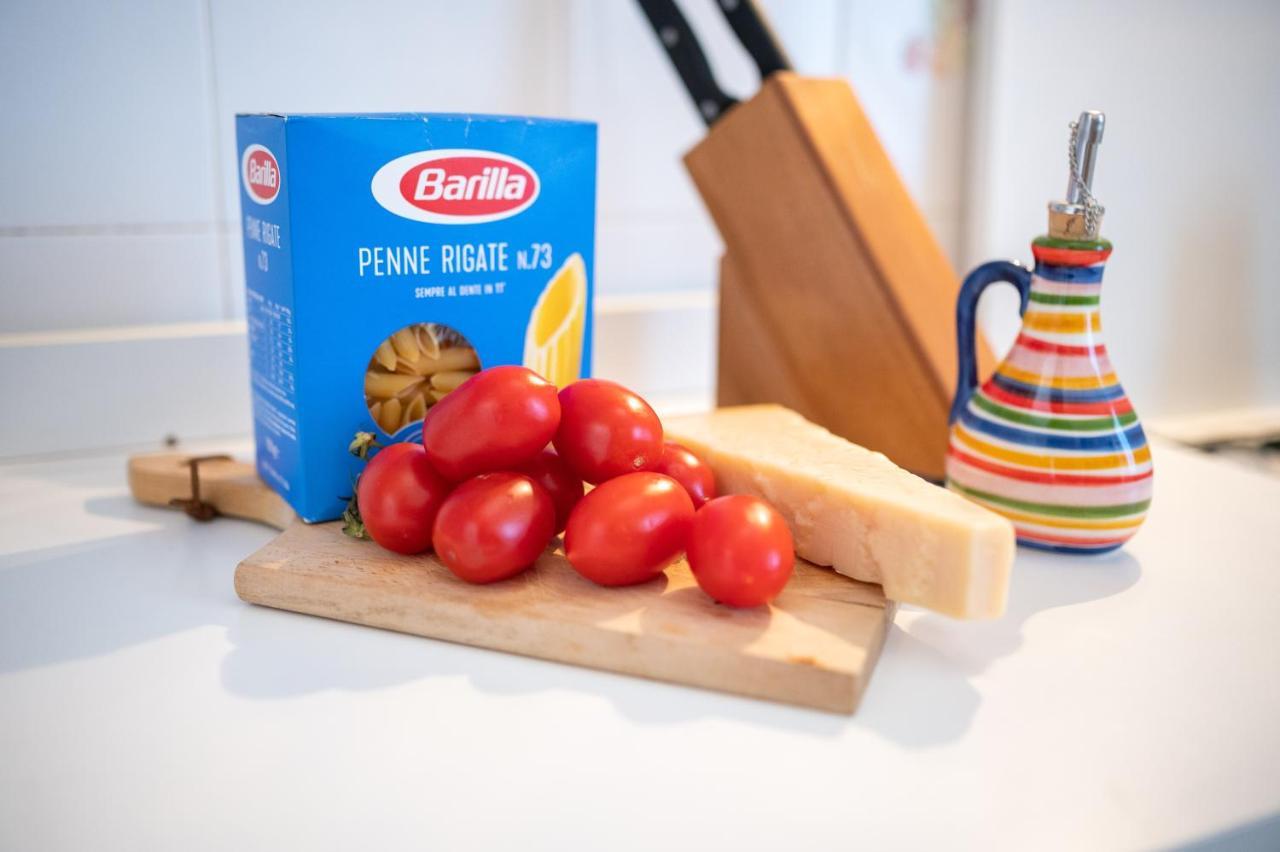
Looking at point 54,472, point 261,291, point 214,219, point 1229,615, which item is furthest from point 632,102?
point 1229,615

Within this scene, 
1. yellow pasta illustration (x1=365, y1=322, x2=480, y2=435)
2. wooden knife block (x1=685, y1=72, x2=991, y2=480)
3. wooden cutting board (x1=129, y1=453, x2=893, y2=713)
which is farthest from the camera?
wooden knife block (x1=685, y1=72, x2=991, y2=480)

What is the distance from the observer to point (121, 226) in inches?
42.9

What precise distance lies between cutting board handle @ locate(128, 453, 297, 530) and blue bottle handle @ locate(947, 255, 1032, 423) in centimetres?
55

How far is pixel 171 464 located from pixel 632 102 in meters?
0.69

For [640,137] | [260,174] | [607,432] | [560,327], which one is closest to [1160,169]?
[640,137]

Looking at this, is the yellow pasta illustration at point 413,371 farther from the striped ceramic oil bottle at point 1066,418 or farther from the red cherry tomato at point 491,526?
the striped ceramic oil bottle at point 1066,418

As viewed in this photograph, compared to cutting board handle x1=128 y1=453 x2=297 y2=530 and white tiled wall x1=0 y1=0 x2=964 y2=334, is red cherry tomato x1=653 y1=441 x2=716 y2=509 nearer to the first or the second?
cutting board handle x1=128 y1=453 x2=297 y2=530

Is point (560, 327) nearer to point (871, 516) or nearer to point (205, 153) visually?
point (871, 516)

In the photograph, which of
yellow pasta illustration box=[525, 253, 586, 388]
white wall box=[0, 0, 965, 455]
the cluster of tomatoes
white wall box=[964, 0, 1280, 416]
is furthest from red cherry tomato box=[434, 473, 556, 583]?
white wall box=[964, 0, 1280, 416]

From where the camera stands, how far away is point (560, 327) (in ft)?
2.99

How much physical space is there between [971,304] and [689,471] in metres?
0.28

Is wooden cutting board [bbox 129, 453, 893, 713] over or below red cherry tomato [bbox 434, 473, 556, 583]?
below

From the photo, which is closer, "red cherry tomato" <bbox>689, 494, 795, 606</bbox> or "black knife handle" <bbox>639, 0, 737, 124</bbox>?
"red cherry tomato" <bbox>689, 494, 795, 606</bbox>

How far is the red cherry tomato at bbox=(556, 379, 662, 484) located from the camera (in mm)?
739
